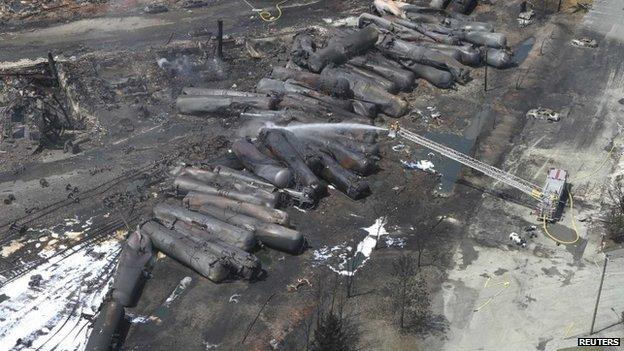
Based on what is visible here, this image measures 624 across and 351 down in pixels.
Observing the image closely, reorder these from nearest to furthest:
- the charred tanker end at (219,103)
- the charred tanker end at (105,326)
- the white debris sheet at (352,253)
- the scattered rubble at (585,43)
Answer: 1. the charred tanker end at (105,326)
2. the white debris sheet at (352,253)
3. the charred tanker end at (219,103)
4. the scattered rubble at (585,43)

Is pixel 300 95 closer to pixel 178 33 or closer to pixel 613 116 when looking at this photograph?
pixel 178 33

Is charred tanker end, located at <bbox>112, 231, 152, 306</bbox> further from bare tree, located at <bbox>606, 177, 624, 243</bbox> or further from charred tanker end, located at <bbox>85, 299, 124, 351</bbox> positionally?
bare tree, located at <bbox>606, 177, 624, 243</bbox>

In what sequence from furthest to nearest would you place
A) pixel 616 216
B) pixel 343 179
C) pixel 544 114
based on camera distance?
1. pixel 544 114
2. pixel 343 179
3. pixel 616 216

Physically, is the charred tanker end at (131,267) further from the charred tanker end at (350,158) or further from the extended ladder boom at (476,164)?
the extended ladder boom at (476,164)

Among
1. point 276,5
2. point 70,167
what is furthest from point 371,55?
point 70,167

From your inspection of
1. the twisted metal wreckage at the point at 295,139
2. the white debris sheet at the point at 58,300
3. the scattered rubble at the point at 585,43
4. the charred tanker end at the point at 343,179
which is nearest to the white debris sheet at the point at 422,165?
the twisted metal wreckage at the point at 295,139

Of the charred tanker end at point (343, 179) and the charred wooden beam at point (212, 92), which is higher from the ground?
the charred wooden beam at point (212, 92)

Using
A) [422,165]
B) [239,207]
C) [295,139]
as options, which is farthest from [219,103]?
[422,165]

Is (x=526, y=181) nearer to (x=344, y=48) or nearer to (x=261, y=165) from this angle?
(x=261, y=165)
